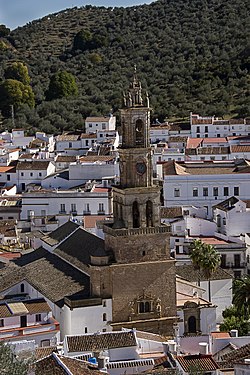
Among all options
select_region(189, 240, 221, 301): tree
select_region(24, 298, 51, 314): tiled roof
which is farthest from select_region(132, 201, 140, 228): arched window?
select_region(189, 240, 221, 301): tree

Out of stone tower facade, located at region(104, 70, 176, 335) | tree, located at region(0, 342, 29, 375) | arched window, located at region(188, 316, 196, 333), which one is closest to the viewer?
tree, located at region(0, 342, 29, 375)

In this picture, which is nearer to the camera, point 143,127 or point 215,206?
point 143,127

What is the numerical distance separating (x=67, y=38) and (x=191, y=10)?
19955 millimetres

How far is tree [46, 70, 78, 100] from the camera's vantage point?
98.2 meters

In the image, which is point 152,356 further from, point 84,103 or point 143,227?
point 84,103

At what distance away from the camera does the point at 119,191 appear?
111 feet

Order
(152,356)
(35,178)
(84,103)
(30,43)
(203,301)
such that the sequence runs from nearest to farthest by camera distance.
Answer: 1. (152,356)
2. (203,301)
3. (35,178)
4. (84,103)
5. (30,43)

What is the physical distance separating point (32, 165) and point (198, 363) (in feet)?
141

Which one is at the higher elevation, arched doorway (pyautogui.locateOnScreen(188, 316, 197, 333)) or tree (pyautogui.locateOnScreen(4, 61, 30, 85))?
tree (pyautogui.locateOnScreen(4, 61, 30, 85))

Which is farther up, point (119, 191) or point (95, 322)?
point (119, 191)

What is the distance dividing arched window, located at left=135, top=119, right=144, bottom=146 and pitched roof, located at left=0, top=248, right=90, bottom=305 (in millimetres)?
5661

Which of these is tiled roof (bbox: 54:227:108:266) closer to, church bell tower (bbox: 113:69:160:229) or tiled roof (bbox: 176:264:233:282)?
church bell tower (bbox: 113:69:160:229)

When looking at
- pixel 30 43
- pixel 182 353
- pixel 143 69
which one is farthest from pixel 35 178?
pixel 30 43

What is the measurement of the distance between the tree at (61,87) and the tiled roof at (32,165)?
33876mm
